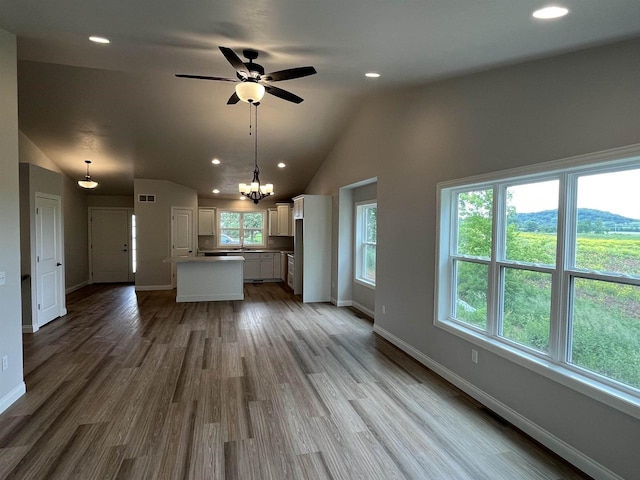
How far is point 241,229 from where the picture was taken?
10484mm

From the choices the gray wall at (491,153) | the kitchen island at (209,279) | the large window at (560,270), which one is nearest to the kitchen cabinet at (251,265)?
the kitchen island at (209,279)

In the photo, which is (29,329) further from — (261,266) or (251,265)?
(261,266)

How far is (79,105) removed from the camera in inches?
207

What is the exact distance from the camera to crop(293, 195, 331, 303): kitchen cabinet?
23.1 ft

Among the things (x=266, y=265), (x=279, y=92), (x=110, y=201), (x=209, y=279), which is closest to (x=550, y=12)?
(x=279, y=92)

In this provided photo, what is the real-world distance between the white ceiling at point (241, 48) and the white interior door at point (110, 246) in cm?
372

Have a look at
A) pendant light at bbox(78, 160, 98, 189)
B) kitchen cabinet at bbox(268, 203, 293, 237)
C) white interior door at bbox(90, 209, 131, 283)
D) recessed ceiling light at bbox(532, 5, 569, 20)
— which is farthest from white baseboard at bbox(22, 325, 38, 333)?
recessed ceiling light at bbox(532, 5, 569, 20)

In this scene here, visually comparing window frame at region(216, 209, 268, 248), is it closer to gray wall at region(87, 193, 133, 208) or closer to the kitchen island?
gray wall at region(87, 193, 133, 208)

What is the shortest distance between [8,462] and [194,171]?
21.2 ft

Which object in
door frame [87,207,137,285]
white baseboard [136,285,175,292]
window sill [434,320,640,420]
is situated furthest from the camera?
door frame [87,207,137,285]

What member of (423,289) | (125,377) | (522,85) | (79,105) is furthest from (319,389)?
(79,105)

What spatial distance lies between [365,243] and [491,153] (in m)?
3.70

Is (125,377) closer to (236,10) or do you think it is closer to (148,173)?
(236,10)

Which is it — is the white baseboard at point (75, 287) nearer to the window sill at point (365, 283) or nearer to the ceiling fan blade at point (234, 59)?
the window sill at point (365, 283)
